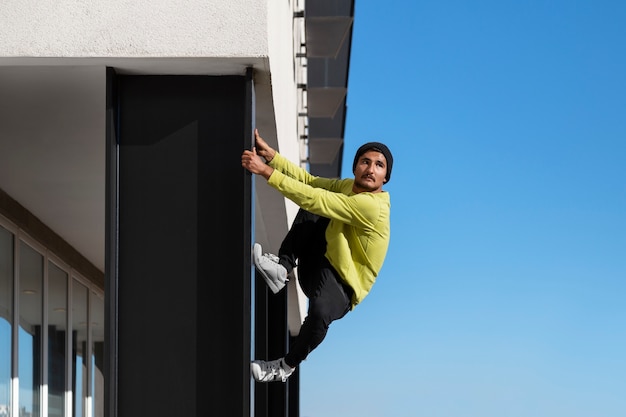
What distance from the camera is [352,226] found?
7.20 metres

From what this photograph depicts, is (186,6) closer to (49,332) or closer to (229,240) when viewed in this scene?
(229,240)

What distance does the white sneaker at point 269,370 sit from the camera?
6961mm

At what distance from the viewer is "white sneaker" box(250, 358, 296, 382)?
696 cm

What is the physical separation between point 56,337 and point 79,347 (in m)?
1.93

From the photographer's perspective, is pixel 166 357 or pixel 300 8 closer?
pixel 166 357

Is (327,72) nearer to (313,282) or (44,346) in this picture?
(44,346)

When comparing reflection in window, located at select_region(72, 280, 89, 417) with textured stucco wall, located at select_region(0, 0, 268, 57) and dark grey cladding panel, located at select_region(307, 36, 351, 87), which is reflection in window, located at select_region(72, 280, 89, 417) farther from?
textured stucco wall, located at select_region(0, 0, 268, 57)

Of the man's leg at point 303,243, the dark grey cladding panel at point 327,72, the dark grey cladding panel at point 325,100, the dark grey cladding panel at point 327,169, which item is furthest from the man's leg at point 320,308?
the dark grey cladding panel at point 327,169

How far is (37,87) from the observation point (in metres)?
7.53

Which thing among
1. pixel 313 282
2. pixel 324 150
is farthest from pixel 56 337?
pixel 313 282

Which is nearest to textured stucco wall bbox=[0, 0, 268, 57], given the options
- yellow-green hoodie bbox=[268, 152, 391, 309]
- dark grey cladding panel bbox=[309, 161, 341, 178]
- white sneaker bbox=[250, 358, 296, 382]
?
yellow-green hoodie bbox=[268, 152, 391, 309]

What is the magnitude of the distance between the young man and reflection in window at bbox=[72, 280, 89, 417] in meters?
8.10

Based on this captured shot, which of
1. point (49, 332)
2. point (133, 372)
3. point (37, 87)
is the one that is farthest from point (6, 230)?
point (133, 372)

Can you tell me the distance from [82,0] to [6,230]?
4656 millimetres
